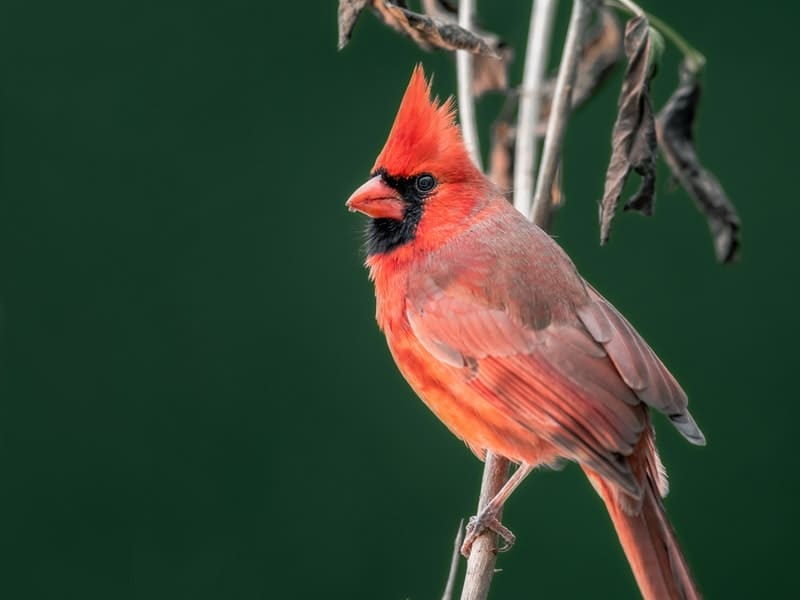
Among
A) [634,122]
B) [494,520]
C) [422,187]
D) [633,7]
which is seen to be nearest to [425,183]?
[422,187]

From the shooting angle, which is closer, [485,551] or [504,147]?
[485,551]

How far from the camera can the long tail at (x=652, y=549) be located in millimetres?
2152

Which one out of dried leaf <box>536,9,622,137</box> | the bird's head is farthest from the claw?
dried leaf <box>536,9,622,137</box>

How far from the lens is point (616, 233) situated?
386 centimetres

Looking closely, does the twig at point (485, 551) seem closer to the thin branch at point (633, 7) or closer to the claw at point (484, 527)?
the claw at point (484, 527)

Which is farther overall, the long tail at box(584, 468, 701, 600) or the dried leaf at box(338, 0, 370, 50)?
the dried leaf at box(338, 0, 370, 50)

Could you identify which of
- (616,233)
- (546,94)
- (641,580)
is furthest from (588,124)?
(641,580)

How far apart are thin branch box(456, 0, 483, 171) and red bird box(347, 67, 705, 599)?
0.09 meters

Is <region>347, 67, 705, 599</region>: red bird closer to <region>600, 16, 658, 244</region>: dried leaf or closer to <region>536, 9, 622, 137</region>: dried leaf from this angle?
<region>600, 16, 658, 244</region>: dried leaf

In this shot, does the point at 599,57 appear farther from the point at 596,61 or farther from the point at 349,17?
the point at 349,17

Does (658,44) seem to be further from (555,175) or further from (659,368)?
(659,368)

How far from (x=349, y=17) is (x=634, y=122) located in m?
0.59

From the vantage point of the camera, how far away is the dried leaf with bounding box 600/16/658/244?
93.4 inches

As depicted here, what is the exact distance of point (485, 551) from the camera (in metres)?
2.26
